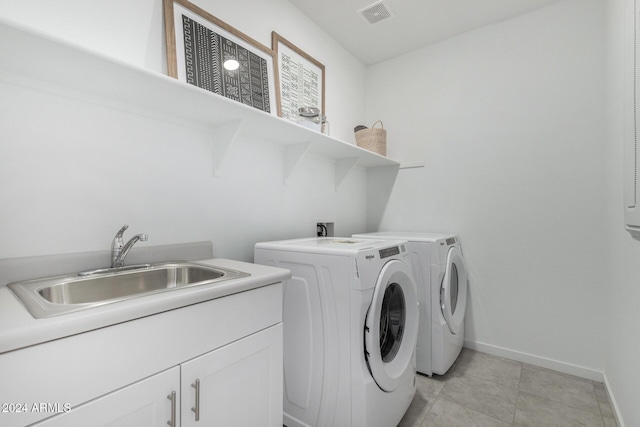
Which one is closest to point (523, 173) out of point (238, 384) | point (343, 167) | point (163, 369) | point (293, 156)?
point (343, 167)

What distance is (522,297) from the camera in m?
2.37

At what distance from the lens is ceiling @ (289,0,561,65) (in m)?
2.28

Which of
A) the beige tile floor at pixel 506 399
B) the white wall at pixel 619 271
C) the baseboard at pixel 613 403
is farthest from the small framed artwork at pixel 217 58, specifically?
the baseboard at pixel 613 403

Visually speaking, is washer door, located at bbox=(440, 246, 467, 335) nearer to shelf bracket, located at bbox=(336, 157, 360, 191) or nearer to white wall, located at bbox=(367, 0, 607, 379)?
white wall, located at bbox=(367, 0, 607, 379)

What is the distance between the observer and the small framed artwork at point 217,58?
1506 millimetres

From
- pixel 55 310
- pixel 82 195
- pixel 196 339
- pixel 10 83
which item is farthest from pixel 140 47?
pixel 196 339

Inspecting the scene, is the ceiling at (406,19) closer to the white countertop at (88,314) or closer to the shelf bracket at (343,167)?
the shelf bracket at (343,167)

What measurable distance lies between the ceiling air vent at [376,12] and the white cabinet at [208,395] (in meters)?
2.47

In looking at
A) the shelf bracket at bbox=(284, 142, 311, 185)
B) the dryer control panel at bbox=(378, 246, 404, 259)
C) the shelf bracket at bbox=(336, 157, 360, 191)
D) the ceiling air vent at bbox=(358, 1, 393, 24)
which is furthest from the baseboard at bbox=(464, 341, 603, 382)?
the ceiling air vent at bbox=(358, 1, 393, 24)

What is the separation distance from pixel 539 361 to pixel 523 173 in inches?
59.8

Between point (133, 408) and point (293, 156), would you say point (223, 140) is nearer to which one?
point (293, 156)

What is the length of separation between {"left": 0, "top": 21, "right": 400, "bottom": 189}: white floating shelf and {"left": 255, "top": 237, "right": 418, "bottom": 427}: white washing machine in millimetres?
729

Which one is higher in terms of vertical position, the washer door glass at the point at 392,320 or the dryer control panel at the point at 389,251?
the dryer control panel at the point at 389,251

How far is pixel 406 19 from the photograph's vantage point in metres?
2.46
